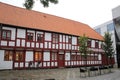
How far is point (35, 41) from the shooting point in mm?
23141

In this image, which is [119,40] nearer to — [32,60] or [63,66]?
[63,66]

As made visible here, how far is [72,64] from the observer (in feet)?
90.4

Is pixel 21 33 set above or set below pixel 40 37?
above

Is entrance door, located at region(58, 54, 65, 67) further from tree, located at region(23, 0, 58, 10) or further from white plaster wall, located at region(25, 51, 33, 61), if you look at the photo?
tree, located at region(23, 0, 58, 10)

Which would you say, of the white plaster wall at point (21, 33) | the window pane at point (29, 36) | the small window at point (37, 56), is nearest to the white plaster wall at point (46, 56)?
the small window at point (37, 56)

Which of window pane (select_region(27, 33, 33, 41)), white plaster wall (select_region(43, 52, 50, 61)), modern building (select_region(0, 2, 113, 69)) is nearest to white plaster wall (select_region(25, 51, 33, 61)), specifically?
modern building (select_region(0, 2, 113, 69))

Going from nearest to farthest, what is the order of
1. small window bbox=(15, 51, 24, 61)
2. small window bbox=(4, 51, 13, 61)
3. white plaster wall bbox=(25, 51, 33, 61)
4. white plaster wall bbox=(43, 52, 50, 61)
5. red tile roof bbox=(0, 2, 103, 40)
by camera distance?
small window bbox=(4, 51, 13, 61)
small window bbox=(15, 51, 24, 61)
white plaster wall bbox=(25, 51, 33, 61)
red tile roof bbox=(0, 2, 103, 40)
white plaster wall bbox=(43, 52, 50, 61)

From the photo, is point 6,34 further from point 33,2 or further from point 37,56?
point 33,2

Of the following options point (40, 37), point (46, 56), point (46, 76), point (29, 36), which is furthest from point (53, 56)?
point (46, 76)

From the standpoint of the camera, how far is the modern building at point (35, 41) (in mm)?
20594

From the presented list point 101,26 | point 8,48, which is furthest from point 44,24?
point 101,26

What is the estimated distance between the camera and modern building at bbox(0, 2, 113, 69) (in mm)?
20594

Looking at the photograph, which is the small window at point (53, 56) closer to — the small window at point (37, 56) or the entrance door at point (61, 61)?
the entrance door at point (61, 61)

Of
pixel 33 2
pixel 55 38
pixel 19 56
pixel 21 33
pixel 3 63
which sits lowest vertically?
pixel 3 63
